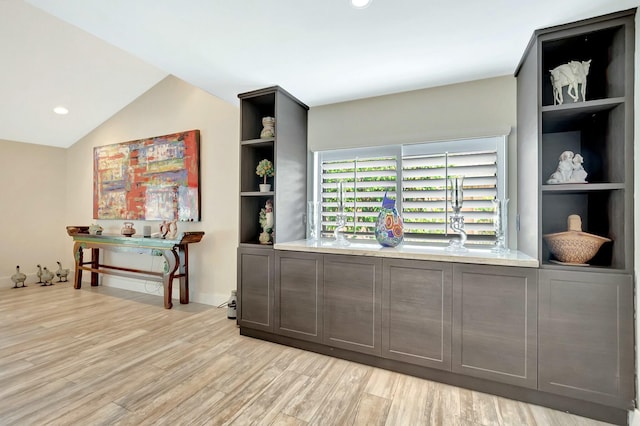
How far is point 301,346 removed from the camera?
8.46 ft

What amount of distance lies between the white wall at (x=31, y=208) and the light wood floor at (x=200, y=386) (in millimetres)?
2552

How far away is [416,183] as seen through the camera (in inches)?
107

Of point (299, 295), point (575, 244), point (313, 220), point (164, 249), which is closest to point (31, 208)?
point (164, 249)

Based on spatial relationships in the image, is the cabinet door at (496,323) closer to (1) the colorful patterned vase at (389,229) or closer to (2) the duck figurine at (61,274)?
(1) the colorful patterned vase at (389,229)

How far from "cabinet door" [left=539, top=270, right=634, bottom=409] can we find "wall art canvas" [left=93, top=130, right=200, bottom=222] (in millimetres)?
3688

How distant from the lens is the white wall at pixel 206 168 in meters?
3.73

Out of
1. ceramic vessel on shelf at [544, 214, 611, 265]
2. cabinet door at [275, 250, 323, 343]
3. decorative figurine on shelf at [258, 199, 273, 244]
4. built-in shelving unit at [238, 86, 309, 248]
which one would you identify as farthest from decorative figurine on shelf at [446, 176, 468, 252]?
decorative figurine on shelf at [258, 199, 273, 244]

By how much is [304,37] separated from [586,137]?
206 cm

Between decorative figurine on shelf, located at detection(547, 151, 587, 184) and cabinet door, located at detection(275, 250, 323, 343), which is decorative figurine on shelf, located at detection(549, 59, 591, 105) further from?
cabinet door, located at detection(275, 250, 323, 343)

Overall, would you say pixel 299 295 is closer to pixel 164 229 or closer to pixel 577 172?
pixel 577 172

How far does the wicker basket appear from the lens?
1763 mm

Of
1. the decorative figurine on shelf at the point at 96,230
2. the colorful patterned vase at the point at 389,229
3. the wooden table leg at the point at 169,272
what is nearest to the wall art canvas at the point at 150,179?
the decorative figurine on shelf at the point at 96,230

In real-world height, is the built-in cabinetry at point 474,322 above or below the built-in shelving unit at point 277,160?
below

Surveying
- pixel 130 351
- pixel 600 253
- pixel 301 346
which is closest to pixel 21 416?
pixel 130 351
